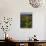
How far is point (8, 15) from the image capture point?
4.36 metres

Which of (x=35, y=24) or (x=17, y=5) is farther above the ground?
(x=17, y=5)

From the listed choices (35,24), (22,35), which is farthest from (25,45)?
(35,24)

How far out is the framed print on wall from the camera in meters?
4.39

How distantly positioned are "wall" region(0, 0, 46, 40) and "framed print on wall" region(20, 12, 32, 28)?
101 millimetres

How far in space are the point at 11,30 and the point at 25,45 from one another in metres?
0.83

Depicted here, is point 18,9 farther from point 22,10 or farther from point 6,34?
point 6,34

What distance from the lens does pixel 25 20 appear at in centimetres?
441

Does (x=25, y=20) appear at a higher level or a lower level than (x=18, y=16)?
lower

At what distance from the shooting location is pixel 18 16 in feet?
14.4

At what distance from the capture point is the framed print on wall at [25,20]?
4391 millimetres

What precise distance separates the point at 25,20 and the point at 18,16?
27 cm

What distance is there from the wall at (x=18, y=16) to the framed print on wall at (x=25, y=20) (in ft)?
0.33

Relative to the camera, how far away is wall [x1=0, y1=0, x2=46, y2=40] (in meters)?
4.35

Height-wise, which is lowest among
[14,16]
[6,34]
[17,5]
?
[6,34]
